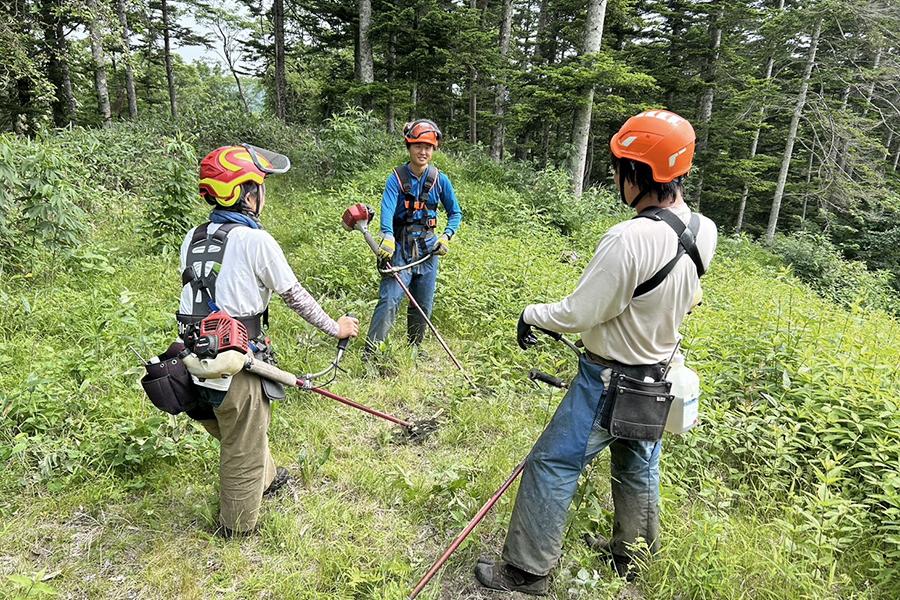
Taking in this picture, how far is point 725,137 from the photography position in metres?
19.7

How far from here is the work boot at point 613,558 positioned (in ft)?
8.65

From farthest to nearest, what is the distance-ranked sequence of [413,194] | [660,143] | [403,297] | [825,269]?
[825,269] < [403,297] < [413,194] < [660,143]

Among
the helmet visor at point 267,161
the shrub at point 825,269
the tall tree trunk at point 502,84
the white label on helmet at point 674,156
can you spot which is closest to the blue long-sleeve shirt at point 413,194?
the helmet visor at point 267,161

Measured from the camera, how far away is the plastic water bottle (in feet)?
7.79

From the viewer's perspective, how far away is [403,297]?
5164 mm

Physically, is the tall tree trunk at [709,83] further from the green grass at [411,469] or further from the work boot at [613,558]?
the work boot at [613,558]

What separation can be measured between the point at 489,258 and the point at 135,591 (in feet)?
18.6

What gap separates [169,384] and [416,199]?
10.1ft

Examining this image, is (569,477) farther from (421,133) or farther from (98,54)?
(98,54)

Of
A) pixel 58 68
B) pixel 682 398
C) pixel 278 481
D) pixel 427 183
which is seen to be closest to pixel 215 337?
pixel 278 481

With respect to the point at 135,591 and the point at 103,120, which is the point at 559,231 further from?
the point at 103,120

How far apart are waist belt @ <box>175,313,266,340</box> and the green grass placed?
3.69ft

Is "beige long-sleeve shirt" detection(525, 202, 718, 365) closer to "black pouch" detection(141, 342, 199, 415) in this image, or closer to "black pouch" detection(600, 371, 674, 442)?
"black pouch" detection(600, 371, 674, 442)

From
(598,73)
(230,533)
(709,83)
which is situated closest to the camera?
(230,533)
